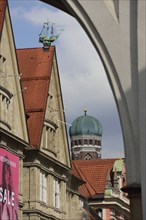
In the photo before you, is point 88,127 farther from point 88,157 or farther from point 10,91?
point 10,91

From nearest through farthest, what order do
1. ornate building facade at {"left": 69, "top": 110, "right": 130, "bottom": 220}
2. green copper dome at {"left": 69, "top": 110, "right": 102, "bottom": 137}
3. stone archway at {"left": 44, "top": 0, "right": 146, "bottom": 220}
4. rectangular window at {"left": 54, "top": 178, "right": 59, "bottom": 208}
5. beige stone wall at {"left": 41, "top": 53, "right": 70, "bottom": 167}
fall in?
1. stone archway at {"left": 44, "top": 0, "right": 146, "bottom": 220}
2. beige stone wall at {"left": 41, "top": 53, "right": 70, "bottom": 167}
3. rectangular window at {"left": 54, "top": 178, "right": 59, "bottom": 208}
4. ornate building facade at {"left": 69, "top": 110, "right": 130, "bottom": 220}
5. green copper dome at {"left": 69, "top": 110, "right": 102, "bottom": 137}

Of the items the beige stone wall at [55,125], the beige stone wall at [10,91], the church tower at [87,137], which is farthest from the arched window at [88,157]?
the beige stone wall at [10,91]

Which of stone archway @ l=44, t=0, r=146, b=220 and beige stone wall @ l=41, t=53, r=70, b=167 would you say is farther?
beige stone wall @ l=41, t=53, r=70, b=167

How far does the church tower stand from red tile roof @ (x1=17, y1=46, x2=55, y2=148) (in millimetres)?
77225

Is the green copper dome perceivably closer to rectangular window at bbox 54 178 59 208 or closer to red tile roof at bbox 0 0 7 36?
rectangular window at bbox 54 178 59 208

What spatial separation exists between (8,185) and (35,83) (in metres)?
8.25

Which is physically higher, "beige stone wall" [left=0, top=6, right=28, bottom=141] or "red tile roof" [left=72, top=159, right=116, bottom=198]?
"red tile roof" [left=72, top=159, right=116, bottom=198]

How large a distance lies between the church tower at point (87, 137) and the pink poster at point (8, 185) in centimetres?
8434

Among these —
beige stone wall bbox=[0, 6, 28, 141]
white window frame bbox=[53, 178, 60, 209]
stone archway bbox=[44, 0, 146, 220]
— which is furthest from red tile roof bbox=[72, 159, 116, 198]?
stone archway bbox=[44, 0, 146, 220]

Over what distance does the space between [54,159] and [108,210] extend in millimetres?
20671

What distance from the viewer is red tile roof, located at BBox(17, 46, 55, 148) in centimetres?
4378

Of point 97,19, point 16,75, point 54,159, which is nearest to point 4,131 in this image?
point 16,75

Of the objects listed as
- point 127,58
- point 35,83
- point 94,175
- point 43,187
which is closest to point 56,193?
point 43,187

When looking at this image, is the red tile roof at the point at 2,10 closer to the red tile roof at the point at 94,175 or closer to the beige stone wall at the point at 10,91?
the beige stone wall at the point at 10,91
